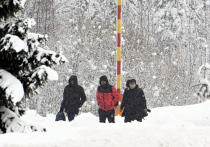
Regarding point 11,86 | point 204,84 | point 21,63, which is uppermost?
point 21,63

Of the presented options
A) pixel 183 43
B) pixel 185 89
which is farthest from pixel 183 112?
pixel 183 43

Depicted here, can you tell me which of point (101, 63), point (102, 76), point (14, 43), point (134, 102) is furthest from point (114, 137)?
point (101, 63)

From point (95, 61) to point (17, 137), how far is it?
50.4 ft

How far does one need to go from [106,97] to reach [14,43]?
5.21 m

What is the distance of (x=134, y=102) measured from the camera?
9906 mm

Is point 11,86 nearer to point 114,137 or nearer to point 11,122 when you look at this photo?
point 11,122

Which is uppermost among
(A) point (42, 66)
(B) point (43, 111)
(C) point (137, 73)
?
(A) point (42, 66)

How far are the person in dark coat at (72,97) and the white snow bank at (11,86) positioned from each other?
546cm

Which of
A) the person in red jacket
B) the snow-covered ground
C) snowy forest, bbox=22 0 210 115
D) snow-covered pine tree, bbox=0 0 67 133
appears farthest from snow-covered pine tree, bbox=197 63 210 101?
snow-covered pine tree, bbox=0 0 67 133

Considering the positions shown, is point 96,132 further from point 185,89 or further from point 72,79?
point 185,89

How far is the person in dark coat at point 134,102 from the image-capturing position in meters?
9.83

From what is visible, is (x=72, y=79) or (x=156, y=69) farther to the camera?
(x=156, y=69)

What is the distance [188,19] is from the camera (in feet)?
136

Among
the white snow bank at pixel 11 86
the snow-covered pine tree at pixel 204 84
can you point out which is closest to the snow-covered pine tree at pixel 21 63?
the white snow bank at pixel 11 86
